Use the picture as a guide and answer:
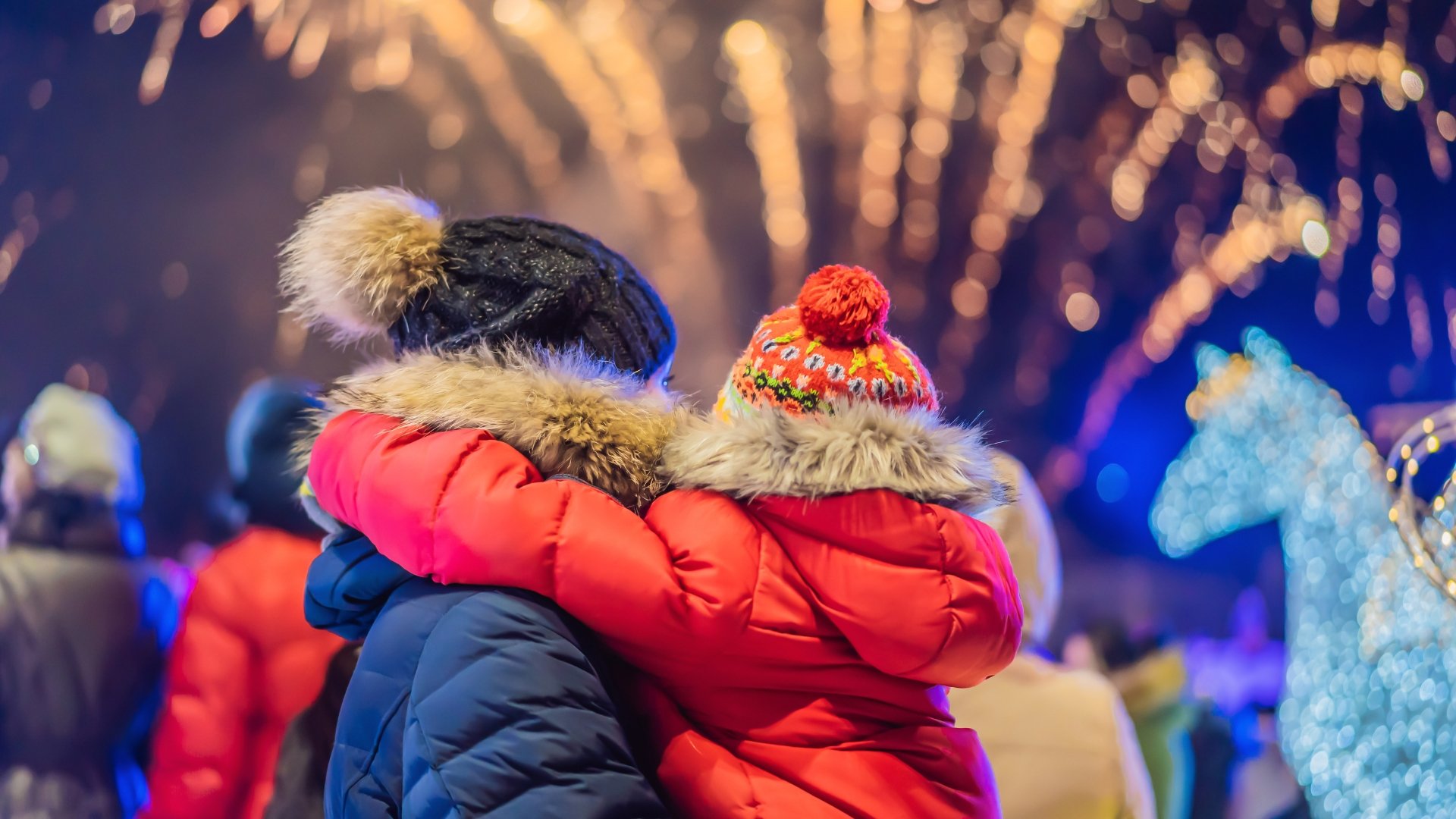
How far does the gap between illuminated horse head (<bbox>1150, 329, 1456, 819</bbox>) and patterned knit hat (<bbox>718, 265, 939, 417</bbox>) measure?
1746 millimetres

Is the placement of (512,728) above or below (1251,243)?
below

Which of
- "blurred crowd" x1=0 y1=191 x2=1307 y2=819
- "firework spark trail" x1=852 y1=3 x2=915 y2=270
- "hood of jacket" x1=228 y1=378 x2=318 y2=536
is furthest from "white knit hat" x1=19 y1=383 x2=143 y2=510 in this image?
"firework spark trail" x1=852 y1=3 x2=915 y2=270

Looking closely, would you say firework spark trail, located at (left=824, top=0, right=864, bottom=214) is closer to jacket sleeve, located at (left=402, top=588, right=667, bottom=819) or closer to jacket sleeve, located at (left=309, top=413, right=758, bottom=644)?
jacket sleeve, located at (left=309, top=413, right=758, bottom=644)

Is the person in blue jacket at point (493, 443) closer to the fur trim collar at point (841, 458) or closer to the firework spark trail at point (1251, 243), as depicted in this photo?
the fur trim collar at point (841, 458)

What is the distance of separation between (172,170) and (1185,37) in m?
3.52

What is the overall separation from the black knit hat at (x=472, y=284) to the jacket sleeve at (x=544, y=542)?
0.20 m

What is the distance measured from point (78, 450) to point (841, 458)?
6.77 ft

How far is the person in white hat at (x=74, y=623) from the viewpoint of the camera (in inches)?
77.9

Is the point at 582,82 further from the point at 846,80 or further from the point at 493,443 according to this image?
the point at 493,443

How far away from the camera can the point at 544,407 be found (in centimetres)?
92

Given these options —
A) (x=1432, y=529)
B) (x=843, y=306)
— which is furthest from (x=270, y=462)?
(x=1432, y=529)

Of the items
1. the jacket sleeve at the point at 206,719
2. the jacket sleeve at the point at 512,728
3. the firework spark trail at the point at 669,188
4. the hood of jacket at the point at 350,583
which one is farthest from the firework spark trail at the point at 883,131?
the jacket sleeve at the point at 512,728

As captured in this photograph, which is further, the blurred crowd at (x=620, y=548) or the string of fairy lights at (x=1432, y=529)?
the string of fairy lights at (x=1432, y=529)

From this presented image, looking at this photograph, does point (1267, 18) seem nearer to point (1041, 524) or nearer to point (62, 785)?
point (1041, 524)
